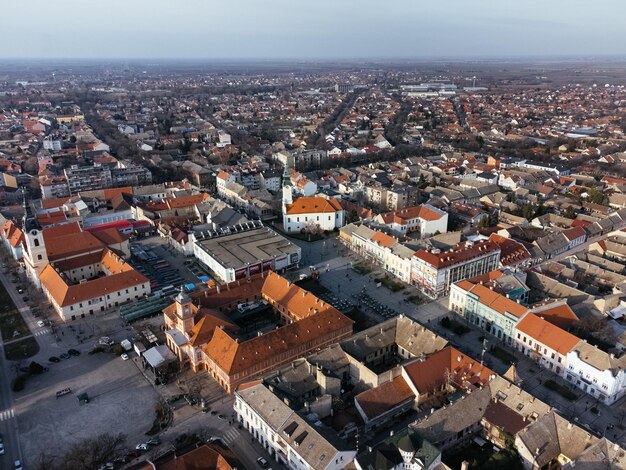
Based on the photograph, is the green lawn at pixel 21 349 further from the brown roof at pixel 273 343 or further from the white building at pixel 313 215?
the white building at pixel 313 215

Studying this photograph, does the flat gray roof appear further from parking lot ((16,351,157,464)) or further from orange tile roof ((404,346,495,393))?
orange tile roof ((404,346,495,393))

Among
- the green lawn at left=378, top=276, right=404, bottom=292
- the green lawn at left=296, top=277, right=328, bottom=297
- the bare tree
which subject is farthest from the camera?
the green lawn at left=378, top=276, right=404, bottom=292

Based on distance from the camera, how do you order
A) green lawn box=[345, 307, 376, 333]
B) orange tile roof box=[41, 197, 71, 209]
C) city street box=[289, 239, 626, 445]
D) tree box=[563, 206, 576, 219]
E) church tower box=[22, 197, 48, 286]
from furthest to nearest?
orange tile roof box=[41, 197, 71, 209] < tree box=[563, 206, 576, 219] < church tower box=[22, 197, 48, 286] < green lawn box=[345, 307, 376, 333] < city street box=[289, 239, 626, 445]

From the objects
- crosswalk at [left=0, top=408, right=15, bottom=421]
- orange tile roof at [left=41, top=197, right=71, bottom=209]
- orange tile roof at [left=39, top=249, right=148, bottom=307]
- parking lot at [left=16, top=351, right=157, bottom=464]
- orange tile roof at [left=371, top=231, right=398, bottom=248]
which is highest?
orange tile roof at [left=371, top=231, right=398, bottom=248]

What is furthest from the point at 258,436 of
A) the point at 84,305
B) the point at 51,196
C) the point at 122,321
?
the point at 51,196

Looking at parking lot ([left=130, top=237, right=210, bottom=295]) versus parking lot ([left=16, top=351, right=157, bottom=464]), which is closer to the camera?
parking lot ([left=16, top=351, right=157, bottom=464])

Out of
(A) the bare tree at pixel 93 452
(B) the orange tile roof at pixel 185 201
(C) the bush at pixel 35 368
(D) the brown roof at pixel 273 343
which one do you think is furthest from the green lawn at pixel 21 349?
(B) the orange tile roof at pixel 185 201

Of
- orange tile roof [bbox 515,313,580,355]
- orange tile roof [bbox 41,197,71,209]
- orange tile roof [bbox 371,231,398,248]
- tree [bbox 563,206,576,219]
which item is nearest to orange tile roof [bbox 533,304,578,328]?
orange tile roof [bbox 515,313,580,355]
